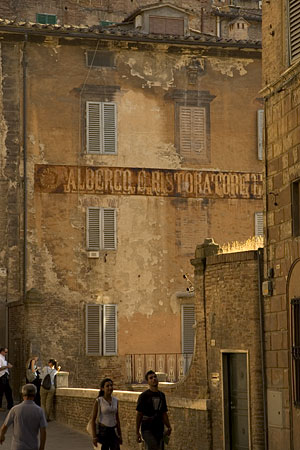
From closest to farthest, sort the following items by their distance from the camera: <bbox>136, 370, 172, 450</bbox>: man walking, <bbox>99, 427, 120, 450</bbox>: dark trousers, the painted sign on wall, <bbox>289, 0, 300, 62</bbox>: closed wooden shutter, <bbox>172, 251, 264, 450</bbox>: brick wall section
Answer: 1. <bbox>99, 427, 120, 450</bbox>: dark trousers
2. <bbox>136, 370, 172, 450</bbox>: man walking
3. <bbox>289, 0, 300, 62</bbox>: closed wooden shutter
4. <bbox>172, 251, 264, 450</bbox>: brick wall section
5. the painted sign on wall

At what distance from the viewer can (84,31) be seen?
30.3m

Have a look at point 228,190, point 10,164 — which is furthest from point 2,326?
point 228,190

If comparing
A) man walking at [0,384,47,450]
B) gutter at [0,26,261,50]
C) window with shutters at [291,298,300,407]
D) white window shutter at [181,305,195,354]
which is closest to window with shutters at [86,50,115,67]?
gutter at [0,26,261,50]

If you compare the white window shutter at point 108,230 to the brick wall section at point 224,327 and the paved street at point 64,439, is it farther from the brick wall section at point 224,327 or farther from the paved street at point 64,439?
the brick wall section at point 224,327

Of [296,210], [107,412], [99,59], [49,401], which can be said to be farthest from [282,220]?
[99,59]

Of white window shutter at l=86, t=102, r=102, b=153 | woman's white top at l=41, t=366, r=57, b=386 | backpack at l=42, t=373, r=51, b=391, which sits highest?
white window shutter at l=86, t=102, r=102, b=153

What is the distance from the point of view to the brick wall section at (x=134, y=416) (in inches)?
750

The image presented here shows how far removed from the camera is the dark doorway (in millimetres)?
18234

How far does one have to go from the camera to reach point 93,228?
30000 millimetres

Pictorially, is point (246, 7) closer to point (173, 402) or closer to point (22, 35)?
point (22, 35)

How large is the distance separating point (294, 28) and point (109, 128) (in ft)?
45.0

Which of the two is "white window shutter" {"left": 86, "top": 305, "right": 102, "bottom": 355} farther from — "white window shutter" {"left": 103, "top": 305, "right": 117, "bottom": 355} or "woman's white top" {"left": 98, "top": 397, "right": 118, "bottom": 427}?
"woman's white top" {"left": 98, "top": 397, "right": 118, "bottom": 427}

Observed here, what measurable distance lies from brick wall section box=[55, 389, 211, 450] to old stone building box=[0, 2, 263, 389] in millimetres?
3984

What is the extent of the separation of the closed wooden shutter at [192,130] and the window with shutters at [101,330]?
5316 millimetres
